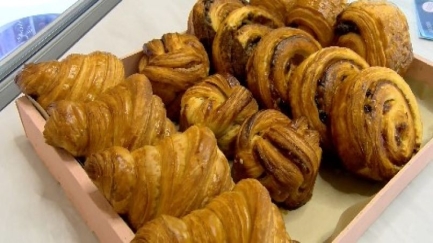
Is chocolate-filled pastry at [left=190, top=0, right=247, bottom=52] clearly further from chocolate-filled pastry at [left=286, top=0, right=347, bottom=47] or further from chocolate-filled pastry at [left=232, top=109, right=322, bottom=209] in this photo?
chocolate-filled pastry at [left=232, top=109, right=322, bottom=209]

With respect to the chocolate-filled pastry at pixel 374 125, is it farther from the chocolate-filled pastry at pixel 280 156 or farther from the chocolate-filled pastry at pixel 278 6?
the chocolate-filled pastry at pixel 278 6

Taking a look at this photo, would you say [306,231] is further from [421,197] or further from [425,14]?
[425,14]

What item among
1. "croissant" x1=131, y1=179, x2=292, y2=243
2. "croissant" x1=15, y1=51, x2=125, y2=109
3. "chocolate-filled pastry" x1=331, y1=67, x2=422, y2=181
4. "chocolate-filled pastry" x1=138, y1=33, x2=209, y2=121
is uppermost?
"croissant" x1=15, y1=51, x2=125, y2=109

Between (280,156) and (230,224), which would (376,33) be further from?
(230,224)

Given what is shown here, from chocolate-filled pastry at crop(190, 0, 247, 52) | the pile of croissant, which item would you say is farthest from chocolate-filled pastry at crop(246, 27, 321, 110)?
chocolate-filled pastry at crop(190, 0, 247, 52)

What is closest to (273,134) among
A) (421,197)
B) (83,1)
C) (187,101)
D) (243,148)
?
(243,148)

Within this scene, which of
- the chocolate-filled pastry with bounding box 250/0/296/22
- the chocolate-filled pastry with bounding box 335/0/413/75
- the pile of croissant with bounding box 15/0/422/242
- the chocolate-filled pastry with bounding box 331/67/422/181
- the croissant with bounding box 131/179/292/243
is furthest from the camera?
the chocolate-filled pastry with bounding box 250/0/296/22

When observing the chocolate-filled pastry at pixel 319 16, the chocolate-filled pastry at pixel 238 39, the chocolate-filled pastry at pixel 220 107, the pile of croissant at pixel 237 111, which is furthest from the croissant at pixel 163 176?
the chocolate-filled pastry at pixel 319 16
